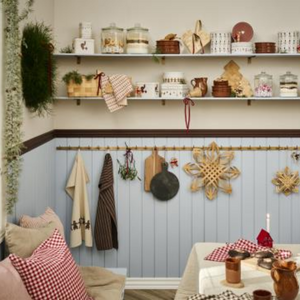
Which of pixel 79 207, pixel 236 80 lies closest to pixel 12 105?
pixel 79 207

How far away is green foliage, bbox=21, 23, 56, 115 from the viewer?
3791 millimetres

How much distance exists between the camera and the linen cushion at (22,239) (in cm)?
322

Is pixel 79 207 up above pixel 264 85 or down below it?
below

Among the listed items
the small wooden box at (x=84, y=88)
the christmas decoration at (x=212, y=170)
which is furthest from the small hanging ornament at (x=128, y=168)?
the small wooden box at (x=84, y=88)

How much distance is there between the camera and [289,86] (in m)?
4.73

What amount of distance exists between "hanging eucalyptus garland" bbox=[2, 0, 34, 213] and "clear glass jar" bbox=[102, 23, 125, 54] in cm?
129

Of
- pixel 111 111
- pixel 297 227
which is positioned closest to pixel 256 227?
pixel 297 227

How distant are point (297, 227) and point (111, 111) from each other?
1754mm

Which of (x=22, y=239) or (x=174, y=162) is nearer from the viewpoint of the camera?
(x=22, y=239)

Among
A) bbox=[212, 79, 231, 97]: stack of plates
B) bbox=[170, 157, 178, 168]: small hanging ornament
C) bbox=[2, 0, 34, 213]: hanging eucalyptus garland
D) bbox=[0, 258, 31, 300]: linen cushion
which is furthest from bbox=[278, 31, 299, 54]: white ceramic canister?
bbox=[0, 258, 31, 300]: linen cushion

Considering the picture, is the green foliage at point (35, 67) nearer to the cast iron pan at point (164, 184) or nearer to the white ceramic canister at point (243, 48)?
the cast iron pan at point (164, 184)

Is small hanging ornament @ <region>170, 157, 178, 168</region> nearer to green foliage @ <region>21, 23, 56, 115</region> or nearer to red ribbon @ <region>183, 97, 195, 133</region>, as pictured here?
red ribbon @ <region>183, 97, 195, 133</region>

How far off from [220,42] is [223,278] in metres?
2.36

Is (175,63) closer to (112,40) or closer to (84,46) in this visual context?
(112,40)
